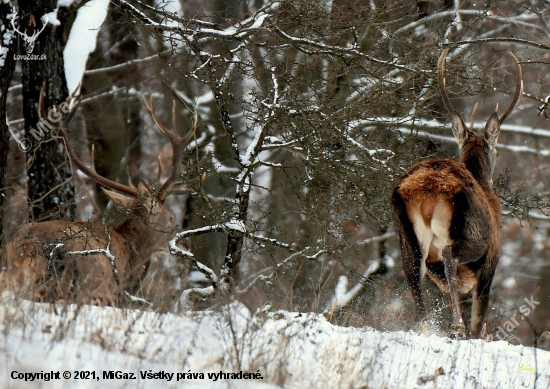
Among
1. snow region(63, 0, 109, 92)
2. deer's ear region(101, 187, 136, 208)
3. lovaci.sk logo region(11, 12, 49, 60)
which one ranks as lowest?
deer's ear region(101, 187, 136, 208)

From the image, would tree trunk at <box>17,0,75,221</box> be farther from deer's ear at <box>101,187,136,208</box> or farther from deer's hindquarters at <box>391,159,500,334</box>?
deer's hindquarters at <box>391,159,500,334</box>

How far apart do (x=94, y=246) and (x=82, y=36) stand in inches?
186

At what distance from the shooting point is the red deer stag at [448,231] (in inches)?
242

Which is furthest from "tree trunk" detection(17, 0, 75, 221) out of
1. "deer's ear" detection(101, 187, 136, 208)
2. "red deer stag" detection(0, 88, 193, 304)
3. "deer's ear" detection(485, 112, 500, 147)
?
"deer's ear" detection(485, 112, 500, 147)

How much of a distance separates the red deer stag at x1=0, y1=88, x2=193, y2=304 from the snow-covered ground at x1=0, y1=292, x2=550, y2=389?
2.33ft

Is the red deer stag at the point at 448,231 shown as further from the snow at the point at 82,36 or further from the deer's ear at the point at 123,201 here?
the snow at the point at 82,36

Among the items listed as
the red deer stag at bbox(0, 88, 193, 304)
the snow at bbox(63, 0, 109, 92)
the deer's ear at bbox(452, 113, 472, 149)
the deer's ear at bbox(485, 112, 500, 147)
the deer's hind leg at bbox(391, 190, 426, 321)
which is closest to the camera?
the red deer stag at bbox(0, 88, 193, 304)

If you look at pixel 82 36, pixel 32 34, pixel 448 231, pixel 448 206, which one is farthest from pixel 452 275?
pixel 82 36

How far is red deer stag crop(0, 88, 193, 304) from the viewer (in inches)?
225

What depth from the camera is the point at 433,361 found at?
→ 4.63 metres

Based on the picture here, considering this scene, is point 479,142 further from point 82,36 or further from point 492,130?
point 82,36

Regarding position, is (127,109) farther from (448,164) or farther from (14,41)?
(448,164)

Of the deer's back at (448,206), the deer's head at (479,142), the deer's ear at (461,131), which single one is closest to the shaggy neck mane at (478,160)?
the deer's head at (479,142)

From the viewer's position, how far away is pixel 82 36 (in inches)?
416
